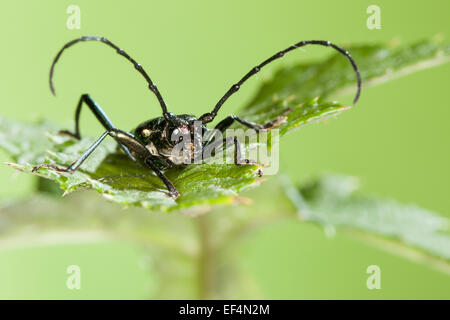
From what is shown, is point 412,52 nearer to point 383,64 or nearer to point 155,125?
point 383,64

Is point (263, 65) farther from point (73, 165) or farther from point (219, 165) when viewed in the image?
point (73, 165)

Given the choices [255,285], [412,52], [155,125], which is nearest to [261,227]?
[255,285]

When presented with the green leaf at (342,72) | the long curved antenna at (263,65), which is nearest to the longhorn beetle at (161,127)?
the long curved antenna at (263,65)

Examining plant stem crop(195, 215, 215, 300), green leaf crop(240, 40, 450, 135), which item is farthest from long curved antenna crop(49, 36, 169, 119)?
plant stem crop(195, 215, 215, 300)

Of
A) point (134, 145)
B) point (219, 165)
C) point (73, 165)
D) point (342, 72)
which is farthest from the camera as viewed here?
point (342, 72)

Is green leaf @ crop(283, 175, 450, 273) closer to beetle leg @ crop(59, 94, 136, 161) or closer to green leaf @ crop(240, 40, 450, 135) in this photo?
green leaf @ crop(240, 40, 450, 135)

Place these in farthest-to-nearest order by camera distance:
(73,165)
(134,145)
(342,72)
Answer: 1. (342,72)
2. (134,145)
3. (73,165)

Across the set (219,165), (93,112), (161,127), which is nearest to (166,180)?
(219,165)

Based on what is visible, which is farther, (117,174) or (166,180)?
(117,174)
